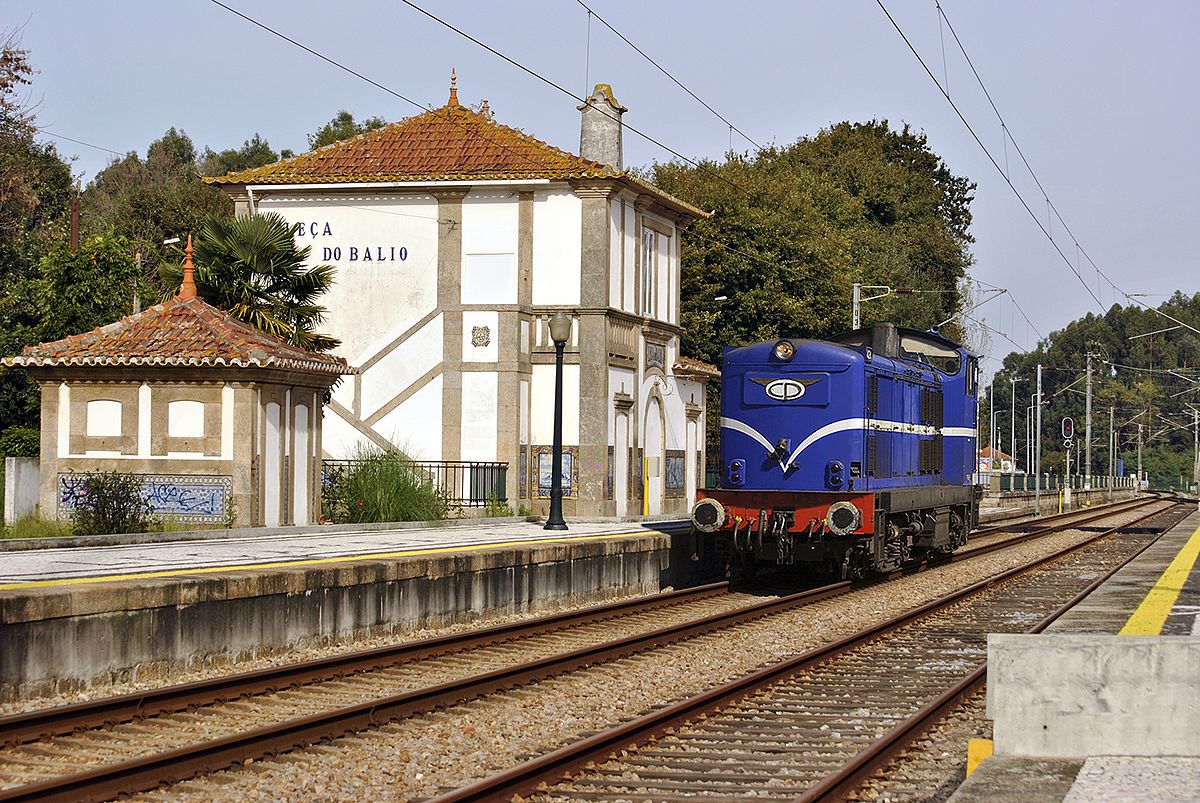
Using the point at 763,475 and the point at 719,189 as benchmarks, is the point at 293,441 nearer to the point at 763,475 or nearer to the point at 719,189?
the point at 763,475

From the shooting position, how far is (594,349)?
34344 millimetres

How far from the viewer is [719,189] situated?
2217 inches

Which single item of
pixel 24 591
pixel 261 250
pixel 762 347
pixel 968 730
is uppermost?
pixel 261 250

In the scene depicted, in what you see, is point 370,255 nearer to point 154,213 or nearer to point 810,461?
point 810,461

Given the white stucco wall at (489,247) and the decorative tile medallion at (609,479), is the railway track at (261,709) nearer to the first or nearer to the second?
the decorative tile medallion at (609,479)

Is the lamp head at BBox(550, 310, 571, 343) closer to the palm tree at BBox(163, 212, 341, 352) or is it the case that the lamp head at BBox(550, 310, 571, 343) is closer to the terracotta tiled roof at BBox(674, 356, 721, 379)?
the palm tree at BBox(163, 212, 341, 352)

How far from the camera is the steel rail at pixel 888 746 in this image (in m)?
8.61

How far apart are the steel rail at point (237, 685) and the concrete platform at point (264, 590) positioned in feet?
1.99

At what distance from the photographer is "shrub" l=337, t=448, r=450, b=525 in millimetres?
27000

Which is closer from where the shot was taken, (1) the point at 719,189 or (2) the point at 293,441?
(2) the point at 293,441

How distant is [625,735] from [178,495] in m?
14.5

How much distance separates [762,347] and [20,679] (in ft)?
44.7

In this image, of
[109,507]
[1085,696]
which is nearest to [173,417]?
[109,507]

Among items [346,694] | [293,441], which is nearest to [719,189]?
[293,441]
